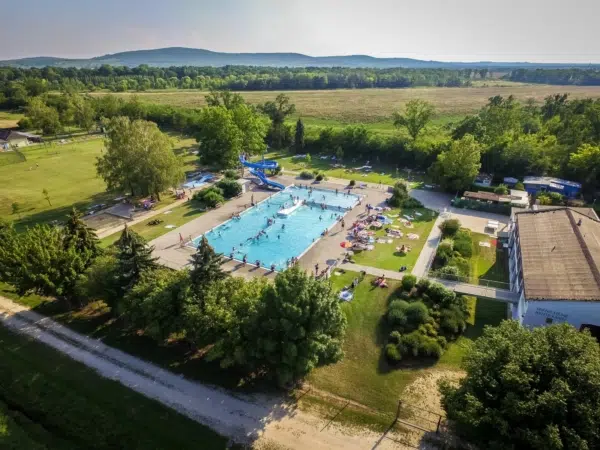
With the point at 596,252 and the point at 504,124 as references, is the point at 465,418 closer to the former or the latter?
the point at 596,252

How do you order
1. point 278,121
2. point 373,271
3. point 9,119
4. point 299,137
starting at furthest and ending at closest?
point 9,119
point 278,121
point 299,137
point 373,271

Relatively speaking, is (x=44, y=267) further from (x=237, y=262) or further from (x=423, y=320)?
(x=423, y=320)

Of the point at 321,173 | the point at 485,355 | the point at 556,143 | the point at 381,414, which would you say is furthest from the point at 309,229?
the point at 556,143

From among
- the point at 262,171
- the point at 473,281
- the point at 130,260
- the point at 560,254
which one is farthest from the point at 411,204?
the point at 130,260

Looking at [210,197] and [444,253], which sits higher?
[210,197]

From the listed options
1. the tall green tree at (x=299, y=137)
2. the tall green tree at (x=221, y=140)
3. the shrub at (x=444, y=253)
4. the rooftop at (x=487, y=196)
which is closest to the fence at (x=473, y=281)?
the shrub at (x=444, y=253)
